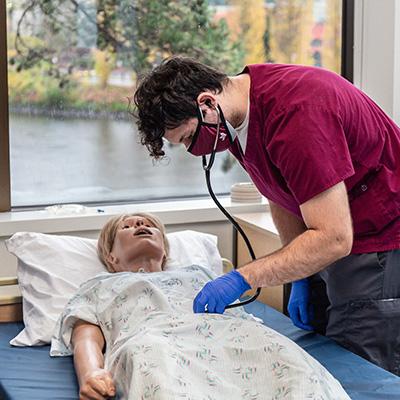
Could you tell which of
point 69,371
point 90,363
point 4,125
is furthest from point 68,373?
point 4,125

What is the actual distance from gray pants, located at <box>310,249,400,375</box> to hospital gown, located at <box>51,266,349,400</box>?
0.27 meters

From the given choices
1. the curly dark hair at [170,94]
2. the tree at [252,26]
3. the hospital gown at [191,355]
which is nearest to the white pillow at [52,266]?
the hospital gown at [191,355]

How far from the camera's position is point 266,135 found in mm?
2064

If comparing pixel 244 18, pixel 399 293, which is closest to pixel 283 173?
pixel 399 293

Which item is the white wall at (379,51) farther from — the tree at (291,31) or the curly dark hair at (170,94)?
the curly dark hair at (170,94)

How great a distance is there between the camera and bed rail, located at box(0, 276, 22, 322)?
2.84m

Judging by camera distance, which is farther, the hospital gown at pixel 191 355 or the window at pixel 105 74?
the window at pixel 105 74

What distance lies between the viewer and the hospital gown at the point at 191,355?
1.90 m

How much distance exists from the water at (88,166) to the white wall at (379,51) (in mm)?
832

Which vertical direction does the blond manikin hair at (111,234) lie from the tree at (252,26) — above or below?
below

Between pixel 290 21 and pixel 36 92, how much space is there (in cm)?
118

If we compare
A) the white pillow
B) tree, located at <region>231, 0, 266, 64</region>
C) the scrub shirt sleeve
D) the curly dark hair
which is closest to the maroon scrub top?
the scrub shirt sleeve

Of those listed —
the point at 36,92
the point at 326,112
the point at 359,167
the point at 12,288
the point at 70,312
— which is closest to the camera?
the point at 326,112

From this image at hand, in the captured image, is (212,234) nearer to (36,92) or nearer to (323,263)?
(36,92)
